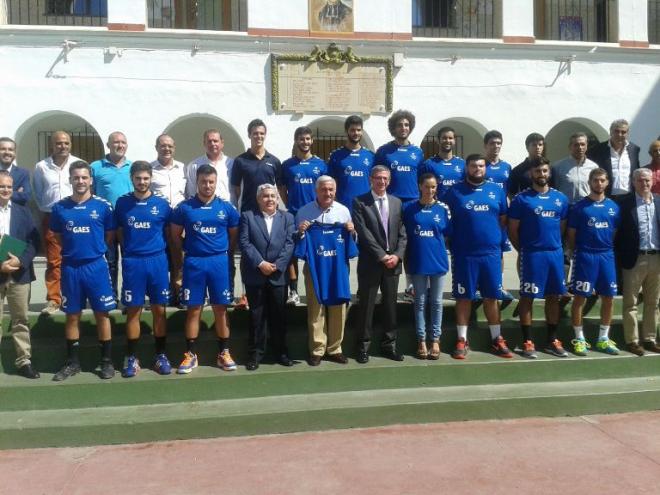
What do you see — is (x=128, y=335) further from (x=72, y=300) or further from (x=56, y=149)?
(x=56, y=149)

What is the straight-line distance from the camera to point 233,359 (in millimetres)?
6012

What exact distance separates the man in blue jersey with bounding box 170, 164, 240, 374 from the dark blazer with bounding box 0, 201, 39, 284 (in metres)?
1.17

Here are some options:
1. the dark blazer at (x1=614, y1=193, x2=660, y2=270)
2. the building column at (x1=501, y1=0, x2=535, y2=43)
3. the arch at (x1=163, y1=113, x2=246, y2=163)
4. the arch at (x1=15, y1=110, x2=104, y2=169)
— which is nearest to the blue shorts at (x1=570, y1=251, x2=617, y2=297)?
the dark blazer at (x1=614, y1=193, x2=660, y2=270)

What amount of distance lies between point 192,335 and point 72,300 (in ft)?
3.22

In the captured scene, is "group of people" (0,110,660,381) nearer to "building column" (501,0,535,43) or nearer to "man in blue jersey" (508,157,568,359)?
"man in blue jersey" (508,157,568,359)

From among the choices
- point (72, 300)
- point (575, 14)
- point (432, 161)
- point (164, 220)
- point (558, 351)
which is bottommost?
point (558, 351)

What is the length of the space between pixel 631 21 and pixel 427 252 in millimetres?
9245

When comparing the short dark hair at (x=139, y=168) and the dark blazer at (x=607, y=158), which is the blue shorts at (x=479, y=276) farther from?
the short dark hair at (x=139, y=168)

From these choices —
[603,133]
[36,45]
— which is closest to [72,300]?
[36,45]

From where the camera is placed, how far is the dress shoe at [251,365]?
5691mm

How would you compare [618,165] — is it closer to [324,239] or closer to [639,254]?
[639,254]

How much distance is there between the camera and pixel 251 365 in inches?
224

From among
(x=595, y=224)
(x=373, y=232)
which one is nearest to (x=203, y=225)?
(x=373, y=232)

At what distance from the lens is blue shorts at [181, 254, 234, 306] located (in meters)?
5.51
